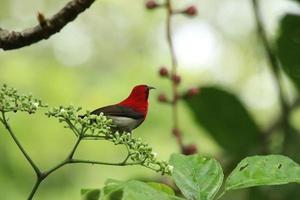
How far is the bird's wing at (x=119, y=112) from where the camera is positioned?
211 cm

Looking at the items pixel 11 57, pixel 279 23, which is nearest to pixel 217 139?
pixel 279 23

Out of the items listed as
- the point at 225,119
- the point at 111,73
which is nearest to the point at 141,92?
the point at 225,119

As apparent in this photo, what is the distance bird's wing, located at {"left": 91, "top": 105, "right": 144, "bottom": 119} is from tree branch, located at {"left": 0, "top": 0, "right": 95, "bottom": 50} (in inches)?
10.2

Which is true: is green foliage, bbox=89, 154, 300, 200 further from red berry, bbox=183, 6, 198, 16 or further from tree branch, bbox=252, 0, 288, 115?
tree branch, bbox=252, 0, 288, 115

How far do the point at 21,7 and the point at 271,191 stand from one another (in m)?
10.2

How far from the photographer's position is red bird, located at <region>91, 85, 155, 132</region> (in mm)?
2074

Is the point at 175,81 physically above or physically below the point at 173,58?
below

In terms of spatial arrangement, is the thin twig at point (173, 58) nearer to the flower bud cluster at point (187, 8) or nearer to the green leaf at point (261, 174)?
the flower bud cluster at point (187, 8)

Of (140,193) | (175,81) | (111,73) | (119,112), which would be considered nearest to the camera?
(140,193)

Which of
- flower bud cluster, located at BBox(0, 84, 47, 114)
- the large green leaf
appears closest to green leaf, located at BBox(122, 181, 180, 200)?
the large green leaf

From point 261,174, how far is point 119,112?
529 millimetres

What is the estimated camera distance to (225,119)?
3768 mm

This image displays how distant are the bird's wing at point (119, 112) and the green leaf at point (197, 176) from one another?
0.91 ft

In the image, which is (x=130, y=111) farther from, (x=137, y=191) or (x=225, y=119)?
(x=225, y=119)
